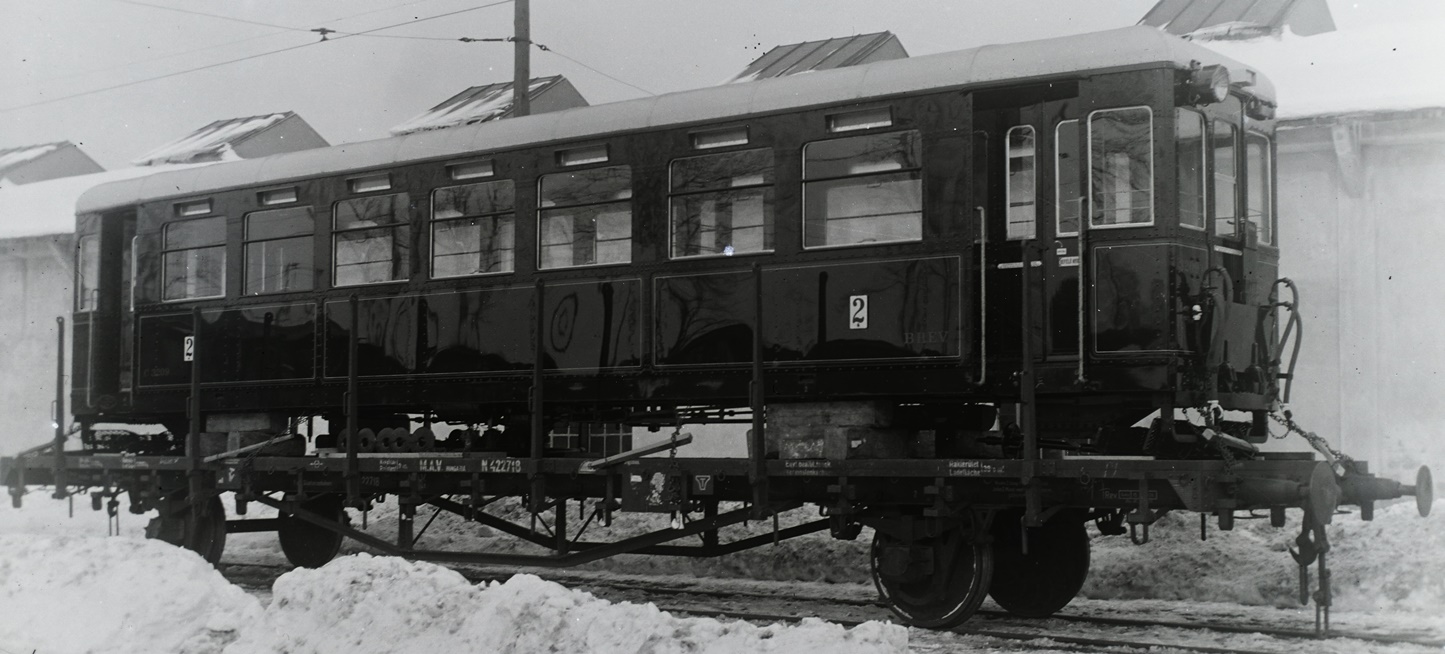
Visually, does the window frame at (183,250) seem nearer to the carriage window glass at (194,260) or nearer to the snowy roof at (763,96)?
the carriage window glass at (194,260)

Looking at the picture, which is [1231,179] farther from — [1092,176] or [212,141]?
[212,141]

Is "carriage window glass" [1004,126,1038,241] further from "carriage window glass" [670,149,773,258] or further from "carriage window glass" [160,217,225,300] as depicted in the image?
"carriage window glass" [160,217,225,300]

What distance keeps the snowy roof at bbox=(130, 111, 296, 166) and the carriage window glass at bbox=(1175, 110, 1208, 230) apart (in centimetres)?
2621

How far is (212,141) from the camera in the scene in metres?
33.8

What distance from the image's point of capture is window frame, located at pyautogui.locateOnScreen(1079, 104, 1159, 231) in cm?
959

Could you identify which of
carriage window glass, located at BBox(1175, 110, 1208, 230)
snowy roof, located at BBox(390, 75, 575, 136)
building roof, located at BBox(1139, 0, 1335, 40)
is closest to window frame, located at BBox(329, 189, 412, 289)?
carriage window glass, located at BBox(1175, 110, 1208, 230)

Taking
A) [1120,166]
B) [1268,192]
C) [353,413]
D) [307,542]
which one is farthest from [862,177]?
[307,542]

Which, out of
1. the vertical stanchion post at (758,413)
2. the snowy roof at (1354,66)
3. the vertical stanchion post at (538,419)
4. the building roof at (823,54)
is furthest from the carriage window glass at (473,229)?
the building roof at (823,54)

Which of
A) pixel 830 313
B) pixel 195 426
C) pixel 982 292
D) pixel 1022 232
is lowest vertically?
pixel 195 426

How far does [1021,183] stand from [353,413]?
6.16 metres

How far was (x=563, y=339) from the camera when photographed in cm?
1196

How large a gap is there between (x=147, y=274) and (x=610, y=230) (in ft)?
19.7

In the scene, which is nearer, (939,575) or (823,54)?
(939,575)

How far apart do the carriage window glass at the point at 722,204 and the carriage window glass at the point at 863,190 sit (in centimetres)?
37
